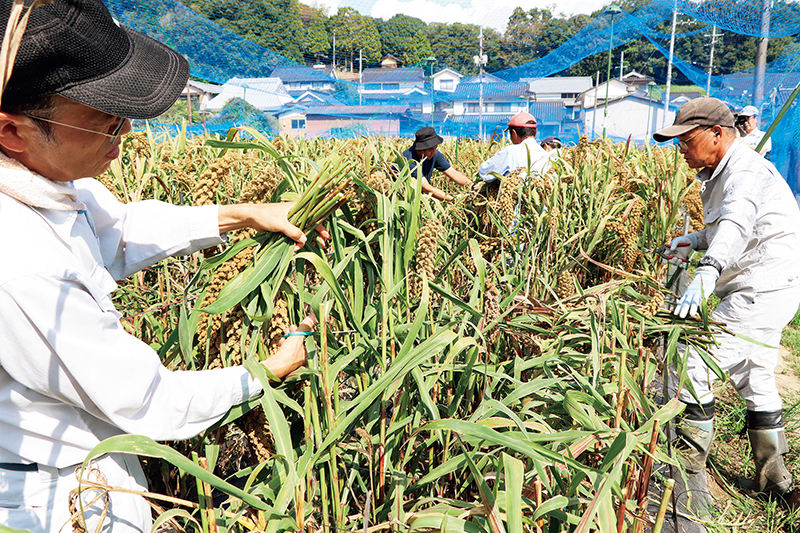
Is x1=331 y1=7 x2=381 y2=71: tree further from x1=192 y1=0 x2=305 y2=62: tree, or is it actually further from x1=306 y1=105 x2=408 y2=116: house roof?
x1=306 y1=105 x2=408 y2=116: house roof

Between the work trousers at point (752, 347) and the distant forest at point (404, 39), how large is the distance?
11.6m

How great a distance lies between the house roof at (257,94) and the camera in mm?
10398

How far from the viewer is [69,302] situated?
78 centimetres

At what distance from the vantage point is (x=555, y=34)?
73.3ft

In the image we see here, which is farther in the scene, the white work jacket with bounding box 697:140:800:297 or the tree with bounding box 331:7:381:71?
the tree with bounding box 331:7:381:71

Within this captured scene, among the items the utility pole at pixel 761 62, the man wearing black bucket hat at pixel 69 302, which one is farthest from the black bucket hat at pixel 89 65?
the utility pole at pixel 761 62

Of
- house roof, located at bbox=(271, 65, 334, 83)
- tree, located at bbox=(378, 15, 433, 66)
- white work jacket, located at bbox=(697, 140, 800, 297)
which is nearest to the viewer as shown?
white work jacket, located at bbox=(697, 140, 800, 297)

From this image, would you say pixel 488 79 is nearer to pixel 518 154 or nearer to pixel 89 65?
pixel 518 154

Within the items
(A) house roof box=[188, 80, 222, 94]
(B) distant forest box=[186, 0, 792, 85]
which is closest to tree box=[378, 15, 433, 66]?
(B) distant forest box=[186, 0, 792, 85]

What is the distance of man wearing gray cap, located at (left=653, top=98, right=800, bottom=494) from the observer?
2039mm

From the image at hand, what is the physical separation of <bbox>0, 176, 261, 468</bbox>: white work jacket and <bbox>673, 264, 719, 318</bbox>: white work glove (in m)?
1.34

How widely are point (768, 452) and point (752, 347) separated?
43 cm

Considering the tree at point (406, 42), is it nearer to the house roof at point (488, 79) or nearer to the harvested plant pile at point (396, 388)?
the house roof at point (488, 79)

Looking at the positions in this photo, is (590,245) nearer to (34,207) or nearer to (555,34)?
(34,207)
